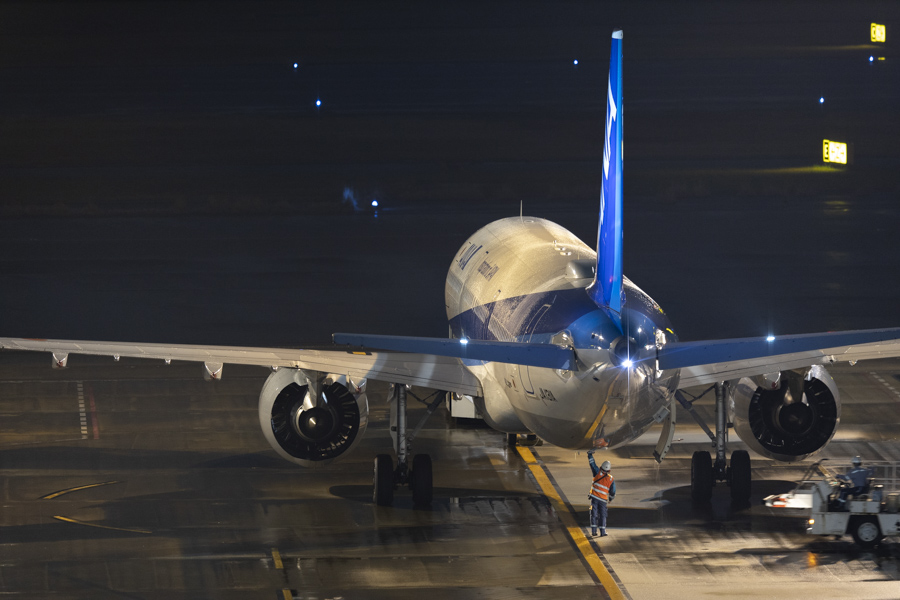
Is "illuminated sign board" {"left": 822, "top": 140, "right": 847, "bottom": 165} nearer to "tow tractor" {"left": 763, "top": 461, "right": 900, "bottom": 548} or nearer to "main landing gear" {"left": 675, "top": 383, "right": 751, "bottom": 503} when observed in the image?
"main landing gear" {"left": 675, "top": 383, "right": 751, "bottom": 503}

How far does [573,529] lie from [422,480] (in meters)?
3.64

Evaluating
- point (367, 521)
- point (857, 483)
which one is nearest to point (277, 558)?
point (367, 521)

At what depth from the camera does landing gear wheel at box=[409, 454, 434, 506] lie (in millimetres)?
30906

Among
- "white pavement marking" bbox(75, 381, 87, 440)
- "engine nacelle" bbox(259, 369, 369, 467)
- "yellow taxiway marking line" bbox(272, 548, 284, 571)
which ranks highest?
"engine nacelle" bbox(259, 369, 369, 467)

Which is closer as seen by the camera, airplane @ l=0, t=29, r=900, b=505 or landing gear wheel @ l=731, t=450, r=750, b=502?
airplane @ l=0, t=29, r=900, b=505

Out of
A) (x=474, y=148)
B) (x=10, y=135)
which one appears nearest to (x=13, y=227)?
(x=10, y=135)

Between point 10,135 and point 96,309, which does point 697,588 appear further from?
point 10,135

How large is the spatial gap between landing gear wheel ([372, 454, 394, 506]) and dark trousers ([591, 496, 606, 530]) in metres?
4.75

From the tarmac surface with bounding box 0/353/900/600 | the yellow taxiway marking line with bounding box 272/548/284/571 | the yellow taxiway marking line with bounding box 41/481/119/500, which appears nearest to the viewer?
the tarmac surface with bounding box 0/353/900/600

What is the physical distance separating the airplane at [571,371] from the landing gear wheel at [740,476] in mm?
30

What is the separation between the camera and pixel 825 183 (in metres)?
72.8

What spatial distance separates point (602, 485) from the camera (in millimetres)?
28953

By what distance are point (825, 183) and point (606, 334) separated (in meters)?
50.1

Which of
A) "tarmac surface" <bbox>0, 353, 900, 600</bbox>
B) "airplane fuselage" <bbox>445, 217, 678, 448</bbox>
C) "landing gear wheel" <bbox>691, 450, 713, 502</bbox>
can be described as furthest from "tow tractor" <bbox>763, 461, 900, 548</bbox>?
"airplane fuselage" <bbox>445, 217, 678, 448</bbox>
